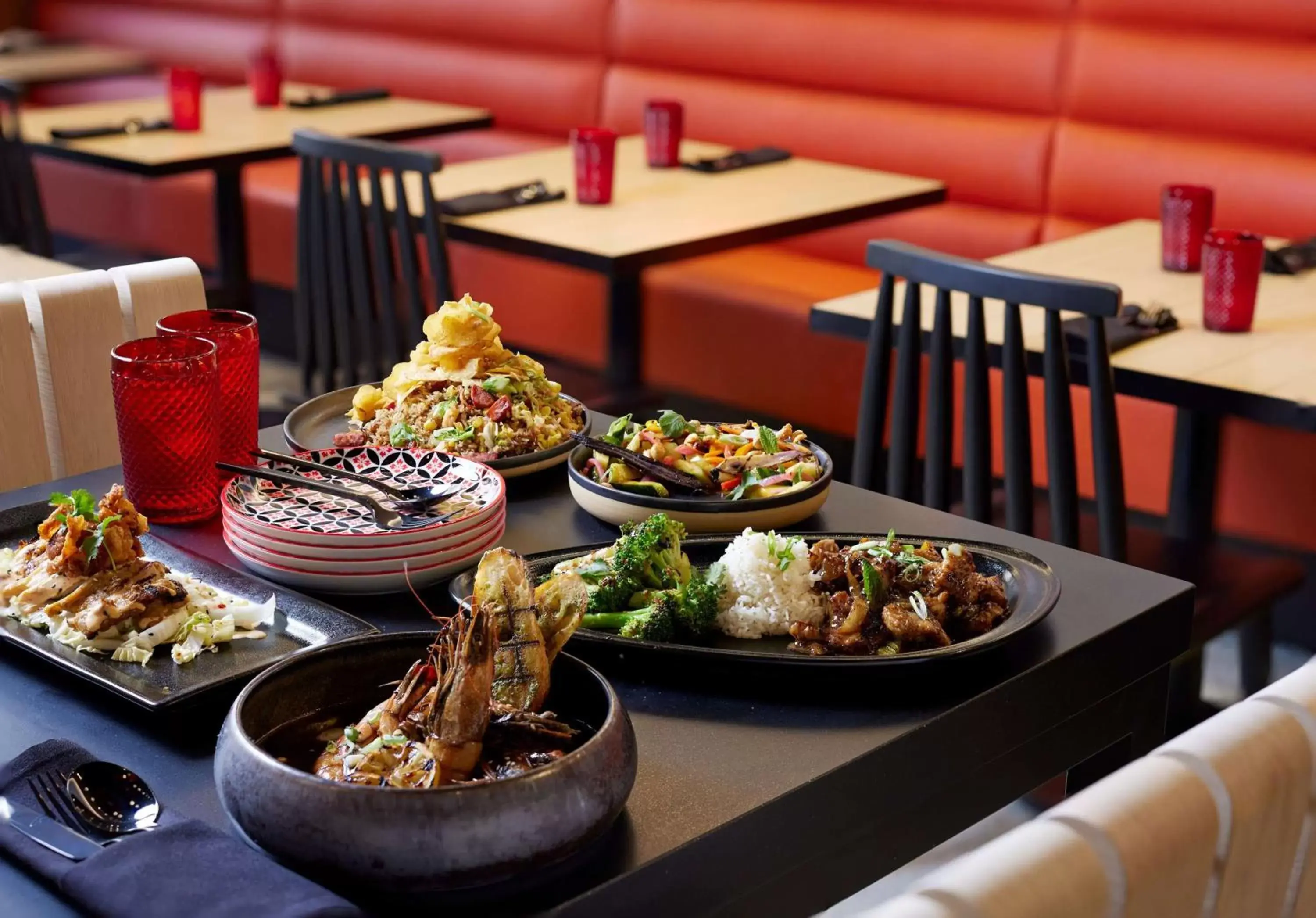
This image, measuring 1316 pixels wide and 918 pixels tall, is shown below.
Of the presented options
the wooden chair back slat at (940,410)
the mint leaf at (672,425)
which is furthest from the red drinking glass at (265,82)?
the mint leaf at (672,425)

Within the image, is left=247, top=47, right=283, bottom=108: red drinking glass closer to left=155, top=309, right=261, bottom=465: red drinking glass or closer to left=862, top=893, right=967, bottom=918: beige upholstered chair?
left=155, top=309, right=261, bottom=465: red drinking glass

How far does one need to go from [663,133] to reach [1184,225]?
3.87 feet

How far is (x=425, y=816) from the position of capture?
77cm

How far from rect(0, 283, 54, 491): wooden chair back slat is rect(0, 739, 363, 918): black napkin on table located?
0.92 metres

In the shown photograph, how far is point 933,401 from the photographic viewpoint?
84.2 inches

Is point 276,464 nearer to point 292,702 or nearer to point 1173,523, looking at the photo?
point 292,702

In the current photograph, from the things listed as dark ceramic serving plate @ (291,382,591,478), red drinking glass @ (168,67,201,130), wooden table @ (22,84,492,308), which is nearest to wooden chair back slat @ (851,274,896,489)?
dark ceramic serving plate @ (291,382,591,478)

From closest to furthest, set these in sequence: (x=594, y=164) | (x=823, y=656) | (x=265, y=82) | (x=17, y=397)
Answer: (x=823, y=656)
(x=17, y=397)
(x=594, y=164)
(x=265, y=82)

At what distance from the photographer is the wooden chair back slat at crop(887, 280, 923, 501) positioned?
2.15 metres

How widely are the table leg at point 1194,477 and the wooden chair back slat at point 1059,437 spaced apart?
0.25 metres

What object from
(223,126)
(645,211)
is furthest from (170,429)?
(223,126)

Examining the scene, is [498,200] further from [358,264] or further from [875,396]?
[875,396]

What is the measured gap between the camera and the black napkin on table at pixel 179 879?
767 mm

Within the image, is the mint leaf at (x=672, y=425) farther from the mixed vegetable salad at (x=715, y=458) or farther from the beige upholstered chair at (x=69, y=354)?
the beige upholstered chair at (x=69, y=354)
